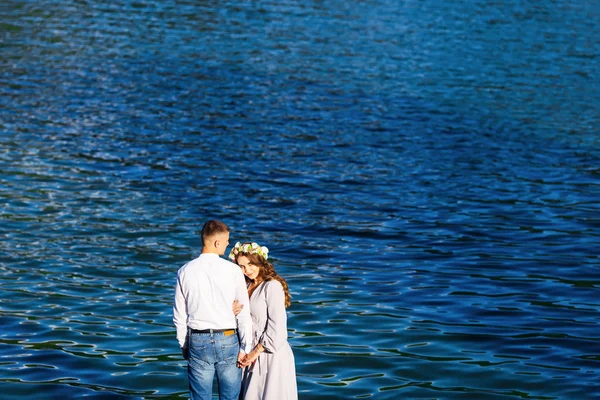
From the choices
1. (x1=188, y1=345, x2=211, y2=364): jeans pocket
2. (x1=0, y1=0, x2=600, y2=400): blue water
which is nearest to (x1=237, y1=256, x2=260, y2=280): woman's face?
(x1=188, y1=345, x2=211, y2=364): jeans pocket

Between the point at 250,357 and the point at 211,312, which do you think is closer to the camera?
the point at 211,312

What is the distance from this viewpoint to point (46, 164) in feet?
85.7

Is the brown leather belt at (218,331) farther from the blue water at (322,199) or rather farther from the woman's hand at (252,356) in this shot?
the blue water at (322,199)

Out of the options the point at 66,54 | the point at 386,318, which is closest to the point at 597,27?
the point at 66,54

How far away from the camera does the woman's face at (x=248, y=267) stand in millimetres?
A: 10383

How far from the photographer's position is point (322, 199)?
2392 cm

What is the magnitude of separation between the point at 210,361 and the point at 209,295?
2.41 ft

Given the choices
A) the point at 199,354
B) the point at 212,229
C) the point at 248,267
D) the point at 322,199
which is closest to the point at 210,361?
the point at 199,354

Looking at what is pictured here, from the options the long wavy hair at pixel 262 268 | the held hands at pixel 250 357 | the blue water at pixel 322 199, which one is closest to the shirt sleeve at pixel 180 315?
the held hands at pixel 250 357

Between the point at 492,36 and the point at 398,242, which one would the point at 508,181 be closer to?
the point at 398,242

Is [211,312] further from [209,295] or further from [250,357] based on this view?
[250,357]

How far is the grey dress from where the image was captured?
10.4 meters

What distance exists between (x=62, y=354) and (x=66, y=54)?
30.7m

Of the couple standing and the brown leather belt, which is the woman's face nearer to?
the couple standing
